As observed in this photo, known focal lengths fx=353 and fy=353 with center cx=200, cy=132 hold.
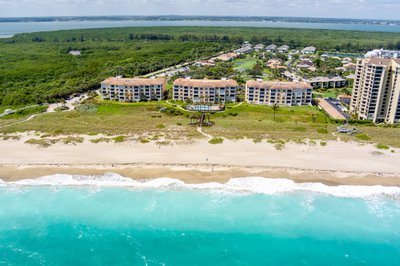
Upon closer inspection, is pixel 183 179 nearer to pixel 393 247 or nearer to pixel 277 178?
pixel 277 178

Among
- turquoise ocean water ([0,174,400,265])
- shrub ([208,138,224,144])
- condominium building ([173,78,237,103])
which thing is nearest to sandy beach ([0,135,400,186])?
shrub ([208,138,224,144])

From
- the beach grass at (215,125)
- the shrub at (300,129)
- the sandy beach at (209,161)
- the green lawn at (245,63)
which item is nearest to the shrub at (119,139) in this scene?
the sandy beach at (209,161)

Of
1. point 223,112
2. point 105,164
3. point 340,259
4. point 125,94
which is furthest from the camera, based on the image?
point 125,94

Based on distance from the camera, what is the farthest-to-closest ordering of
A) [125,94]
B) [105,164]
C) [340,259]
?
[125,94]
[105,164]
[340,259]

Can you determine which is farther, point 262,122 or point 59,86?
point 59,86

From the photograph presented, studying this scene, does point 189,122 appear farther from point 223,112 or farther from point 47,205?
point 47,205

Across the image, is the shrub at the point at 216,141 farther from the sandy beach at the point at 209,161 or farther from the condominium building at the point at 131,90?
the condominium building at the point at 131,90

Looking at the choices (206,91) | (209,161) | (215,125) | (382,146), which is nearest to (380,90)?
(382,146)

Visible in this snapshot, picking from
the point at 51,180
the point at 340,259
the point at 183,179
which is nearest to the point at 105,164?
the point at 51,180
